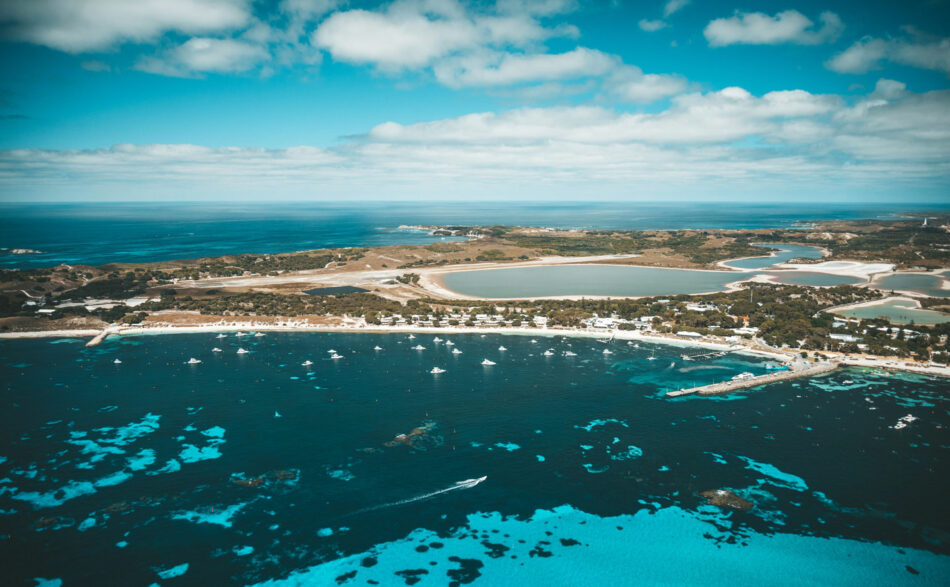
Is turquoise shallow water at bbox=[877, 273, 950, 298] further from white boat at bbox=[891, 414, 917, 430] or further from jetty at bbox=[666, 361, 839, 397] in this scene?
white boat at bbox=[891, 414, 917, 430]

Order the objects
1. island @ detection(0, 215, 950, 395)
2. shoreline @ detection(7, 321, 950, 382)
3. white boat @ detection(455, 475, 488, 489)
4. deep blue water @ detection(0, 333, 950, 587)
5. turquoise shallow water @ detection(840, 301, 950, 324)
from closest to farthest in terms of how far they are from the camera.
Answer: deep blue water @ detection(0, 333, 950, 587) < white boat @ detection(455, 475, 488, 489) < shoreline @ detection(7, 321, 950, 382) < island @ detection(0, 215, 950, 395) < turquoise shallow water @ detection(840, 301, 950, 324)

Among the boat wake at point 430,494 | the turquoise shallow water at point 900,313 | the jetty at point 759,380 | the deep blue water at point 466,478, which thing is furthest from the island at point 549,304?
the boat wake at point 430,494

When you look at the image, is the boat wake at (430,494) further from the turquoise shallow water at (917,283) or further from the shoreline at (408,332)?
the turquoise shallow water at (917,283)

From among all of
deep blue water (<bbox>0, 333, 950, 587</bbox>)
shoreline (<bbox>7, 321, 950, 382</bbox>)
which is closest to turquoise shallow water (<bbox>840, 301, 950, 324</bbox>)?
shoreline (<bbox>7, 321, 950, 382</bbox>)

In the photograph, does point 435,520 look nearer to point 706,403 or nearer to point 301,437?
point 301,437

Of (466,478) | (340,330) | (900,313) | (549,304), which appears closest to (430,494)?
(466,478)

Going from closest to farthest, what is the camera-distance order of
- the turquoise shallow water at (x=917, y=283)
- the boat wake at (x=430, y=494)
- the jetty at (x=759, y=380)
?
1. the boat wake at (x=430, y=494)
2. the jetty at (x=759, y=380)
3. the turquoise shallow water at (x=917, y=283)
